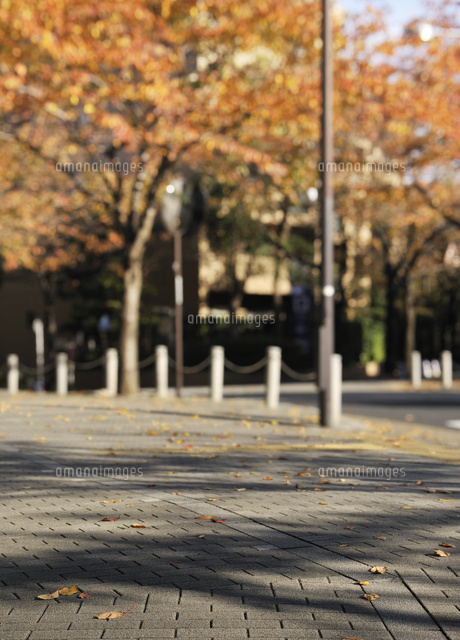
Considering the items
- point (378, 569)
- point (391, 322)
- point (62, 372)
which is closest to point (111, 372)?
point (62, 372)

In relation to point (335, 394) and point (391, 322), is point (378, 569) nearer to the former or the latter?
point (335, 394)

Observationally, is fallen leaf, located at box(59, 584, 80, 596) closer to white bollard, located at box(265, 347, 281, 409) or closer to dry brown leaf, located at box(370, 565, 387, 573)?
dry brown leaf, located at box(370, 565, 387, 573)

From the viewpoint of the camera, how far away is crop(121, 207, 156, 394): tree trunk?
21.6m

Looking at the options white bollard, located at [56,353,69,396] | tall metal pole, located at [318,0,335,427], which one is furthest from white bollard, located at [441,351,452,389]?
tall metal pole, located at [318,0,335,427]

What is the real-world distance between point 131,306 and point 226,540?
16.0 m

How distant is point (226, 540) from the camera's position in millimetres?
6258

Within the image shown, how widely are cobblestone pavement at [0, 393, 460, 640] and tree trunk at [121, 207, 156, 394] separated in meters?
9.60

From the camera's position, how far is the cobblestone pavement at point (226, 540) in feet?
15.2

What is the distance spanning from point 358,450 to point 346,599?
22.2 ft

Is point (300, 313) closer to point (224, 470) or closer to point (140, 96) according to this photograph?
point (140, 96)

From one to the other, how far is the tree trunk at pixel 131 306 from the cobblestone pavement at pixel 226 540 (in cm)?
960

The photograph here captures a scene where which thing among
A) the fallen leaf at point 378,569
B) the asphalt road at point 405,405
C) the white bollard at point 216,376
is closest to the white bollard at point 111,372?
the white bollard at point 216,376

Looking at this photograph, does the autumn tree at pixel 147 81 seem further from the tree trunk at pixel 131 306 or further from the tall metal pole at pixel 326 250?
the tall metal pole at pixel 326 250

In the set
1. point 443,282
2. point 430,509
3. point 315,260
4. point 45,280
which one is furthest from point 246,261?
point 430,509
